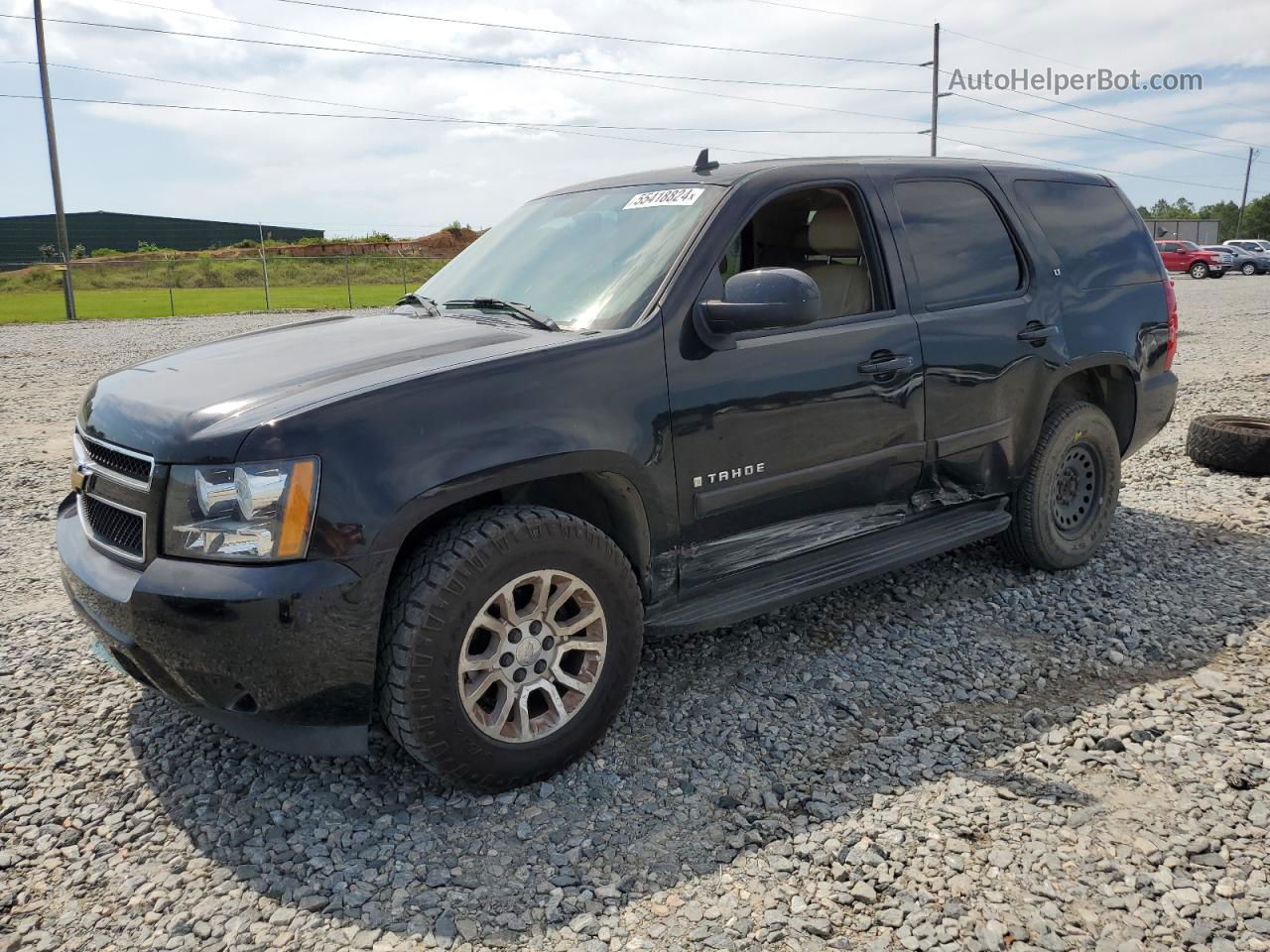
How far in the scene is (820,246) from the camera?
416 cm

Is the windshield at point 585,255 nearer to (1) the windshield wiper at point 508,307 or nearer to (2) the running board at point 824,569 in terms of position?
(1) the windshield wiper at point 508,307

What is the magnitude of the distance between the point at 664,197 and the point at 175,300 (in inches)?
1369

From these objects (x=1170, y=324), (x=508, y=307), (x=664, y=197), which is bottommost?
(x=1170, y=324)

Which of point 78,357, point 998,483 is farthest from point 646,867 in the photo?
point 78,357

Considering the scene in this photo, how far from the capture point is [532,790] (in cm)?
303

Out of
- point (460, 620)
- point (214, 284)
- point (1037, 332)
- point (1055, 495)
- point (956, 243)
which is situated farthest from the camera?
point (214, 284)

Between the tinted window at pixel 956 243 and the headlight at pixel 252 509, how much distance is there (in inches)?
107

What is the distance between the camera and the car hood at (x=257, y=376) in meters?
2.68

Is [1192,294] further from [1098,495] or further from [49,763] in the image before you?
[49,763]

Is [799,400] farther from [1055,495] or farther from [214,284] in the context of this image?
[214,284]

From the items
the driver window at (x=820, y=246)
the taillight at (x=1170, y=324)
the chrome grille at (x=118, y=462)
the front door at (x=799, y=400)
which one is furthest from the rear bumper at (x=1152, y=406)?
the chrome grille at (x=118, y=462)

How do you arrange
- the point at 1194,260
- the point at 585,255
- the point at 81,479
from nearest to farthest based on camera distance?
the point at 81,479
the point at 585,255
the point at 1194,260

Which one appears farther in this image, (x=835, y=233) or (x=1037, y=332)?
(x=1037, y=332)

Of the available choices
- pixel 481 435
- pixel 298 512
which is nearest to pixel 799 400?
pixel 481 435
